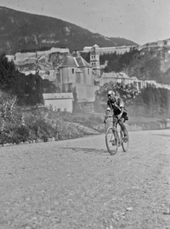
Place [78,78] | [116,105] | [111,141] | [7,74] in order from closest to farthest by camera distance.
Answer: [116,105] → [111,141] → [7,74] → [78,78]

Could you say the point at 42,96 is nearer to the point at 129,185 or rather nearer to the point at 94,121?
the point at 94,121

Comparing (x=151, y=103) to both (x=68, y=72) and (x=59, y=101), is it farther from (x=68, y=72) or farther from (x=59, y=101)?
(x=59, y=101)

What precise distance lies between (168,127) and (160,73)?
2291 millimetres

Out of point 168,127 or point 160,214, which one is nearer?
A: point 160,214

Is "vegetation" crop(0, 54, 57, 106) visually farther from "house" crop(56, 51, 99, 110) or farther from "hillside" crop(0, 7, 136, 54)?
"hillside" crop(0, 7, 136, 54)

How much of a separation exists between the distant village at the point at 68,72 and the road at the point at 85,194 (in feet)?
17.6

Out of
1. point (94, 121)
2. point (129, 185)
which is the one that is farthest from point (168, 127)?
point (129, 185)

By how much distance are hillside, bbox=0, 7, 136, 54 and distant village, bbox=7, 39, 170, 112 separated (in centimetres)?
26

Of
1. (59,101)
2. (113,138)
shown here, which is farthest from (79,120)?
(113,138)

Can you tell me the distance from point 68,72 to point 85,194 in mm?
7432

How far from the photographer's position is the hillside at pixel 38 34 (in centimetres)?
827

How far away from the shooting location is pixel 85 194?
2.84 meters

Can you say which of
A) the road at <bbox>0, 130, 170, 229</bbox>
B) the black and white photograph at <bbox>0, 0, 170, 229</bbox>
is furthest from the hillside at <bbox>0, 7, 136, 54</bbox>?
the road at <bbox>0, 130, 170, 229</bbox>

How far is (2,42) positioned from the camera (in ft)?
33.3
